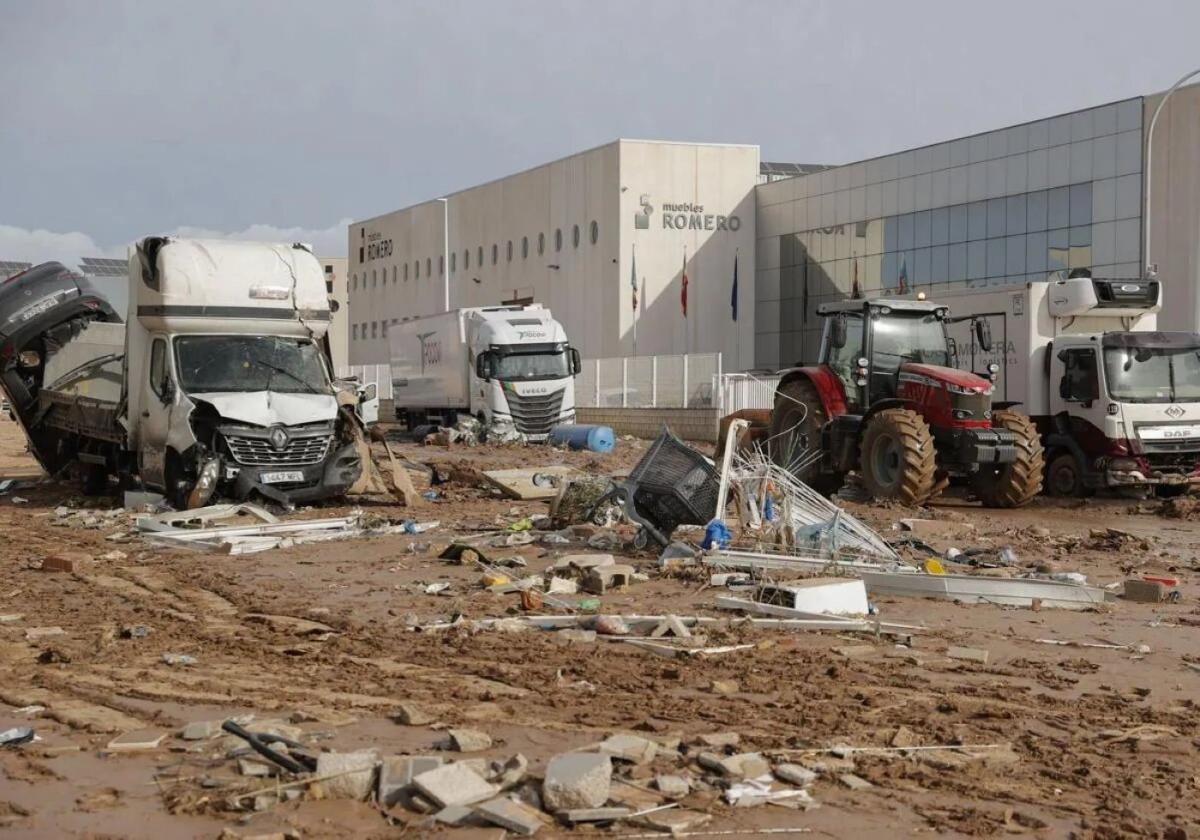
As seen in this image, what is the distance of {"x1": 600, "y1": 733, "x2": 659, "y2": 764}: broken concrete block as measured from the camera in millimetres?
6246

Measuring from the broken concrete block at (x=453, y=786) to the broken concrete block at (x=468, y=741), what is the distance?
2.19ft

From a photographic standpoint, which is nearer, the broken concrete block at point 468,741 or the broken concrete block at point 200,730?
the broken concrete block at point 468,741

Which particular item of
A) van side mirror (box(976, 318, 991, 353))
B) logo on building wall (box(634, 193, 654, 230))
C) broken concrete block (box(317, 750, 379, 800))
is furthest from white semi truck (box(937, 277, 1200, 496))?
logo on building wall (box(634, 193, 654, 230))

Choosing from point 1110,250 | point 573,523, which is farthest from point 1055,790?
point 1110,250

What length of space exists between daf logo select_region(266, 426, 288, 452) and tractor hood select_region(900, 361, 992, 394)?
8486 mm

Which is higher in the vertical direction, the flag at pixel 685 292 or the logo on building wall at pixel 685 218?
the logo on building wall at pixel 685 218

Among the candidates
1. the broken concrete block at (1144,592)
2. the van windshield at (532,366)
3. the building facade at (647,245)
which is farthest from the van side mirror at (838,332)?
the building facade at (647,245)

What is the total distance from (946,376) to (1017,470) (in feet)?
5.21

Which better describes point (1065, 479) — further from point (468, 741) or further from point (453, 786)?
point (453, 786)

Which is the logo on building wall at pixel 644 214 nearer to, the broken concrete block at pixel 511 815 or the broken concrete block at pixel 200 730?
the broken concrete block at pixel 200 730

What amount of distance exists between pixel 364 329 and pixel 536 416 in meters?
45.9

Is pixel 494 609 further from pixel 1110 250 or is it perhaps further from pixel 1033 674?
pixel 1110 250

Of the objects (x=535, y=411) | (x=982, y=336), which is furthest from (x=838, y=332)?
(x=535, y=411)

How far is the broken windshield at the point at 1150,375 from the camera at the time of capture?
2091cm
